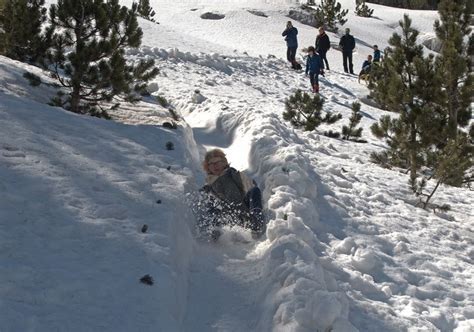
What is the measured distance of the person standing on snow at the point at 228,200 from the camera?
4918 mm

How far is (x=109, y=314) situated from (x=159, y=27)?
741 inches

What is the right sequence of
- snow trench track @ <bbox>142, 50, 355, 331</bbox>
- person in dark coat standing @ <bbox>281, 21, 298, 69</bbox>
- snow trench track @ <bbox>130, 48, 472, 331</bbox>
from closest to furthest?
snow trench track @ <bbox>142, 50, 355, 331</bbox> → snow trench track @ <bbox>130, 48, 472, 331</bbox> → person in dark coat standing @ <bbox>281, 21, 298, 69</bbox>

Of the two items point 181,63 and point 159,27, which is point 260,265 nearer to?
point 181,63

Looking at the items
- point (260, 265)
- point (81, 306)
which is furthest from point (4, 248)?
point (260, 265)

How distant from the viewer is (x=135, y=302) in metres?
3.16

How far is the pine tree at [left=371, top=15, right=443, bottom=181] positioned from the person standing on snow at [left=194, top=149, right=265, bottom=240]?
11.2 ft

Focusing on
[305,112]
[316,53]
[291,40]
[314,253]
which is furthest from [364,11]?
[314,253]

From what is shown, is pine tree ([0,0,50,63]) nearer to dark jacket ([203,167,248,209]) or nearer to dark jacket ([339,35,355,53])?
dark jacket ([203,167,248,209])

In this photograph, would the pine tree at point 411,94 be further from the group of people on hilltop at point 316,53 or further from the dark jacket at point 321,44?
the dark jacket at point 321,44

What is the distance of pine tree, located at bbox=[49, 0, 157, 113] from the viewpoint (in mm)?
6738

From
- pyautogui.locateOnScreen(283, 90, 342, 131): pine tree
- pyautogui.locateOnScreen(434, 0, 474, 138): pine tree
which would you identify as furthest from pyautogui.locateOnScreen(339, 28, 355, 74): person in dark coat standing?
pyautogui.locateOnScreen(434, 0, 474, 138): pine tree

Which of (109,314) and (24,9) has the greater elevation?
(24,9)

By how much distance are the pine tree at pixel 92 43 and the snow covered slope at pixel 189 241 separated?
0.65m

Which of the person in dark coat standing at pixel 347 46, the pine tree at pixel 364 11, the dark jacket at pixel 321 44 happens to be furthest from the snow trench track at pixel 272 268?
the pine tree at pixel 364 11
